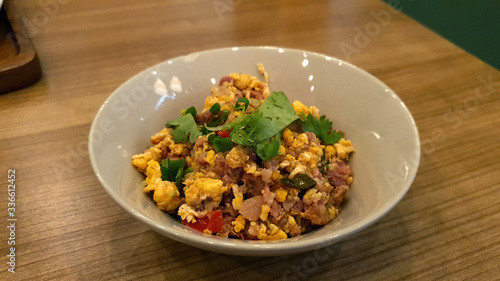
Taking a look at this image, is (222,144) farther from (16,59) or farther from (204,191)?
(16,59)

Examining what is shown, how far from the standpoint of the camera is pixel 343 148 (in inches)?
50.0

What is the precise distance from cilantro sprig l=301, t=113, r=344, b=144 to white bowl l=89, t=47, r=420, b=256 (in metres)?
0.09

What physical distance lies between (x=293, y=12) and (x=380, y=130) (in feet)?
5.30

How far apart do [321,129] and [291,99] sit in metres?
0.25

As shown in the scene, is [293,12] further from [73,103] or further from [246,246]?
[246,246]

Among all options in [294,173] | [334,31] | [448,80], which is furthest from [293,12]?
[294,173]

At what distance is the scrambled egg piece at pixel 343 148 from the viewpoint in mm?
1262

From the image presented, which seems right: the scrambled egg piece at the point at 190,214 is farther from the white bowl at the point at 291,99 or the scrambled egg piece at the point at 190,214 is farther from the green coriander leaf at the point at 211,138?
the green coriander leaf at the point at 211,138

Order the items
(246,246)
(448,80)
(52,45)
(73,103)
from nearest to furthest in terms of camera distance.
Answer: (246,246) → (73,103) → (448,80) → (52,45)

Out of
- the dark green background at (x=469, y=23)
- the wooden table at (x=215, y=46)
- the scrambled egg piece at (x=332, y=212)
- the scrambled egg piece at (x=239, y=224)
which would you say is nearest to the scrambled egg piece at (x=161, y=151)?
the wooden table at (x=215, y=46)

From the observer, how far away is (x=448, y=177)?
1.44 meters

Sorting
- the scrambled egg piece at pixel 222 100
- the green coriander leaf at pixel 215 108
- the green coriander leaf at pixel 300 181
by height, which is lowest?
the green coriander leaf at pixel 300 181

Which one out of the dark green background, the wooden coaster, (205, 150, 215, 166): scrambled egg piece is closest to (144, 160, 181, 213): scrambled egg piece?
(205, 150, 215, 166): scrambled egg piece

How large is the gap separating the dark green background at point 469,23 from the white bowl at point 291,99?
1300mm
